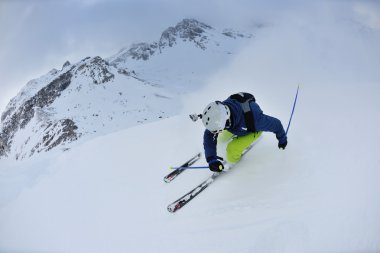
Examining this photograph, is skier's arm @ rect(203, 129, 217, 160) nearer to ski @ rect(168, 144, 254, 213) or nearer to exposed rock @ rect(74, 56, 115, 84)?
ski @ rect(168, 144, 254, 213)

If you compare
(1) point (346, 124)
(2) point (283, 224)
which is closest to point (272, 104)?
(1) point (346, 124)

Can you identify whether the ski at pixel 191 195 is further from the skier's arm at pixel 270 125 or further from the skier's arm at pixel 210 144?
the skier's arm at pixel 270 125

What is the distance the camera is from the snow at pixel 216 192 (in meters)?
4.09

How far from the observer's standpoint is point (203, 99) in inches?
461

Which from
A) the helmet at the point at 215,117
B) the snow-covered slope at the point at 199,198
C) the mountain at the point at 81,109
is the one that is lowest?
the snow-covered slope at the point at 199,198

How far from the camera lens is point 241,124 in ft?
18.4

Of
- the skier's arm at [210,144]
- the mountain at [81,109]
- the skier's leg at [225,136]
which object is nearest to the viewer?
the skier's arm at [210,144]

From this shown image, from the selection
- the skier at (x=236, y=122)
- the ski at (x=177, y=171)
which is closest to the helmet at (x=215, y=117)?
the skier at (x=236, y=122)

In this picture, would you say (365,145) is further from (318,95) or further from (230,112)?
(318,95)

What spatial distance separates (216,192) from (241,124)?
4.41 feet

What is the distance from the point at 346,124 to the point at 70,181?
641 centimetres

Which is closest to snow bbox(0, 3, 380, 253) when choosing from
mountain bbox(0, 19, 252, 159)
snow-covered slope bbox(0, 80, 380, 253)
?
snow-covered slope bbox(0, 80, 380, 253)

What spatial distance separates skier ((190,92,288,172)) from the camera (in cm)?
512

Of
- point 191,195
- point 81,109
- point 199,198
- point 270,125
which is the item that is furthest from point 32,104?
point 270,125
